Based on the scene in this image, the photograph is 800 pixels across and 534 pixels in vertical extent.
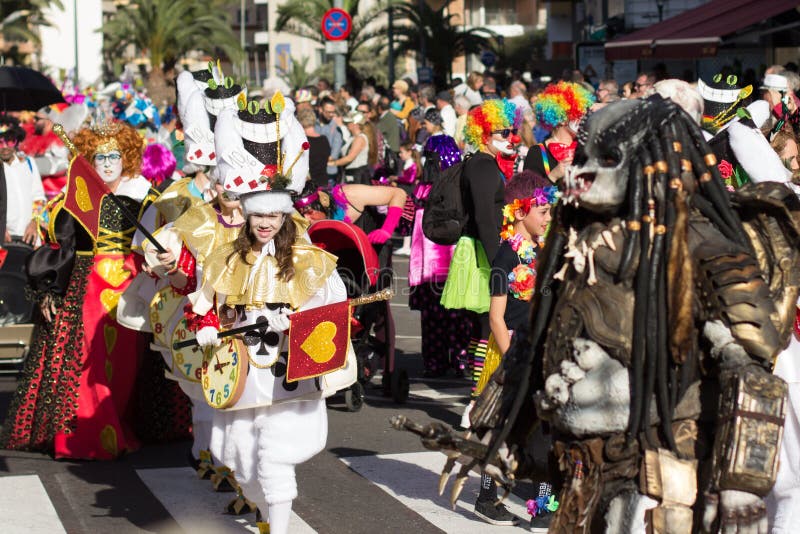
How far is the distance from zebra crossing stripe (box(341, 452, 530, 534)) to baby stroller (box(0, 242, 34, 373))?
13.0 ft

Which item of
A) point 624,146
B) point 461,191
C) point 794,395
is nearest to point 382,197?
point 461,191

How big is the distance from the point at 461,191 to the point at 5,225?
462 cm

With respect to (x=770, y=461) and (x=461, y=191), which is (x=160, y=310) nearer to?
(x=461, y=191)

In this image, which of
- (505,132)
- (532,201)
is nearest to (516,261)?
(532,201)

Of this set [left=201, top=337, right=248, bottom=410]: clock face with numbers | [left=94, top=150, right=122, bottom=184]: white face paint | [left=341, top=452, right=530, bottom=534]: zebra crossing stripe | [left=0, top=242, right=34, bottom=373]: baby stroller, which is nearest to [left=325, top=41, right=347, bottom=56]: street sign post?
[left=0, top=242, right=34, bottom=373]: baby stroller

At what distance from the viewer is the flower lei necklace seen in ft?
23.7

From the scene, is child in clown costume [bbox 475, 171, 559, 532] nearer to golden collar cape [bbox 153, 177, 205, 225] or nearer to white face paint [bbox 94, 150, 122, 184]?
golden collar cape [bbox 153, 177, 205, 225]

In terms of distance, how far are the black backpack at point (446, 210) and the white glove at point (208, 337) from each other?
371cm

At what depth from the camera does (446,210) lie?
31.4 feet

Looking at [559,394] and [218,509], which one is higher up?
[559,394]

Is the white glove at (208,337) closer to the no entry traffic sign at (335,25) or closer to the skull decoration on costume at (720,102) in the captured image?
the skull decoration on costume at (720,102)

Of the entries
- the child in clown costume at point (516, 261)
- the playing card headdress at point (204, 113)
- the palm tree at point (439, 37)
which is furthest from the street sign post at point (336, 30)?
the palm tree at point (439, 37)

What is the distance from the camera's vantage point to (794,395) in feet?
18.3

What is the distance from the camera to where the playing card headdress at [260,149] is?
6453 millimetres
